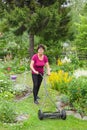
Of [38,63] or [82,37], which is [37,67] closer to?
[38,63]

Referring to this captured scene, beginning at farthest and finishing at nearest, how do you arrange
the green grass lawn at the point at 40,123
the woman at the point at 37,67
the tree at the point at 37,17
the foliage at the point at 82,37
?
the foliage at the point at 82,37
the tree at the point at 37,17
the woman at the point at 37,67
the green grass lawn at the point at 40,123

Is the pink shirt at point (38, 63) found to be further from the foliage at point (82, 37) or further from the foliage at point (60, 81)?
the foliage at point (82, 37)

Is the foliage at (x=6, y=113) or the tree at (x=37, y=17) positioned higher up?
the foliage at (x=6, y=113)

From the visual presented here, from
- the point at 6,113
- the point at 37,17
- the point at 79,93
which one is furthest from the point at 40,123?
the point at 37,17

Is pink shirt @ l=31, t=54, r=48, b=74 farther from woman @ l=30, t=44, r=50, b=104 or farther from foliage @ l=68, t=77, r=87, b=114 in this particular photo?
foliage @ l=68, t=77, r=87, b=114

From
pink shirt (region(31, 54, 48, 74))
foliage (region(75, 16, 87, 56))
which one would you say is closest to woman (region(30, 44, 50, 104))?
pink shirt (region(31, 54, 48, 74))

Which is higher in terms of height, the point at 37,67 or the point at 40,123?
the point at 37,67

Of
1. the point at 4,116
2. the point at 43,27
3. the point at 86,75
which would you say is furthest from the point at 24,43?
the point at 4,116

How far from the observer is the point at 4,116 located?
7.23 metres

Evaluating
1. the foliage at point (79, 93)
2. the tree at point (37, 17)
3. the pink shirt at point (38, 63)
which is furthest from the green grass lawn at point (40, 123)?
the tree at point (37, 17)

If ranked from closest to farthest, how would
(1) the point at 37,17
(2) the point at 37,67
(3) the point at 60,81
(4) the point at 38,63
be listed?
(4) the point at 38,63, (2) the point at 37,67, (3) the point at 60,81, (1) the point at 37,17

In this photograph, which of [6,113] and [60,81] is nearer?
[6,113]

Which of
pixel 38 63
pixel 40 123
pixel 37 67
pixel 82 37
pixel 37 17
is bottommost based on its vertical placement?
pixel 82 37

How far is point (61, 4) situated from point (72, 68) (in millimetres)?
4880
